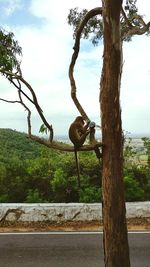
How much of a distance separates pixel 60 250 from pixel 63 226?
2.55 m

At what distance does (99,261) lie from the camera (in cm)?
912

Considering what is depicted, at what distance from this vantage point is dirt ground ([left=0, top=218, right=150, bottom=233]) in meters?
12.1

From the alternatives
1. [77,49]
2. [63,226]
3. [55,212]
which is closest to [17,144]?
[55,212]

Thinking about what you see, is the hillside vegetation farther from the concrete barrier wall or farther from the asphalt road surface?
the asphalt road surface

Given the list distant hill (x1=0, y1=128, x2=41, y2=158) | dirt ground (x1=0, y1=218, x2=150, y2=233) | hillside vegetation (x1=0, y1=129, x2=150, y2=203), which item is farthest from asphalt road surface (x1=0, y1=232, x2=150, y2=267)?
distant hill (x1=0, y1=128, x2=41, y2=158)

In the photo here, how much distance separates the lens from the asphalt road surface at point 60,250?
9031 millimetres

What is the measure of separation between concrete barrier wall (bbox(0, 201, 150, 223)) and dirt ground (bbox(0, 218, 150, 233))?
0.36 feet

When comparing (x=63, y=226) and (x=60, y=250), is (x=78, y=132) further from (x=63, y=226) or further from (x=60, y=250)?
(x=63, y=226)

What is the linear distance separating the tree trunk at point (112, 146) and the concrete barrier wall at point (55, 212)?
662 centimetres

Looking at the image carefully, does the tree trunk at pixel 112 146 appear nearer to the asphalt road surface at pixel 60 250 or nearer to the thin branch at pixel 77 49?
the thin branch at pixel 77 49

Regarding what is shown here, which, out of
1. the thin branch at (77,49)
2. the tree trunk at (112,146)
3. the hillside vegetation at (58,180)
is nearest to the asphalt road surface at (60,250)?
the hillside vegetation at (58,180)

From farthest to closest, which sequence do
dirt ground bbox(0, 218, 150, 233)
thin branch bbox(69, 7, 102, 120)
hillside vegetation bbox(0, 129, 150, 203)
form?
hillside vegetation bbox(0, 129, 150, 203), dirt ground bbox(0, 218, 150, 233), thin branch bbox(69, 7, 102, 120)

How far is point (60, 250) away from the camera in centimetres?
984

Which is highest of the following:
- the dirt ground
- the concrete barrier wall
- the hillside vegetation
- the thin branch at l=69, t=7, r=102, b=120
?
the thin branch at l=69, t=7, r=102, b=120
